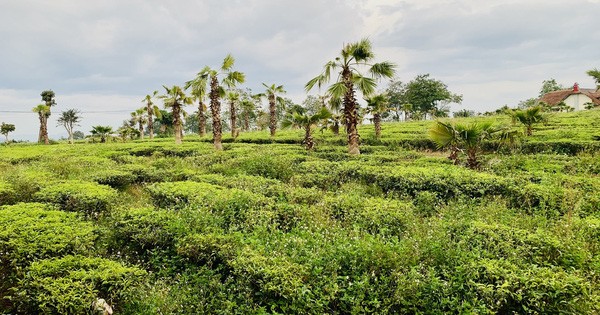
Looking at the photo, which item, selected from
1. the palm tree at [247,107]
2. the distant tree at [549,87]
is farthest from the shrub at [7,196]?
the distant tree at [549,87]

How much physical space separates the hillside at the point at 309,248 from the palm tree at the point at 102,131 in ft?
93.5

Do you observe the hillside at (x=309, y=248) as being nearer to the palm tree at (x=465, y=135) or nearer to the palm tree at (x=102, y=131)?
the palm tree at (x=465, y=135)

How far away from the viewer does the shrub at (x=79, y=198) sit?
26.6 ft

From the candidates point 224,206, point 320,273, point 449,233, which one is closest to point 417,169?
point 449,233

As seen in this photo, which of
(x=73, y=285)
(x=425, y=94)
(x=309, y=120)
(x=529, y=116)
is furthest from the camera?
(x=425, y=94)

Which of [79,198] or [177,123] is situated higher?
[177,123]

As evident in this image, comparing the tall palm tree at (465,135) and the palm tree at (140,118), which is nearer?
the tall palm tree at (465,135)

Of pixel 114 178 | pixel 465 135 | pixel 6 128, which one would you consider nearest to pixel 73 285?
pixel 114 178

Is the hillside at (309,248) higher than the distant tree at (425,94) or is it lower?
lower

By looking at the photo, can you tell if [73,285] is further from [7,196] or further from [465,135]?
[465,135]

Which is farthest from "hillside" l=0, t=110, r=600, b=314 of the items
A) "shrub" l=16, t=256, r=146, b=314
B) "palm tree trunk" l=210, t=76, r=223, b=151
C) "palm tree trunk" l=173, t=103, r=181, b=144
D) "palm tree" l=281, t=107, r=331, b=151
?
"palm tree trunk" l=173, t=103, r=181, b=144

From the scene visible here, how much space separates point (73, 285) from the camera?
4.28 metres

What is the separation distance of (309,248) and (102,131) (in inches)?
1481

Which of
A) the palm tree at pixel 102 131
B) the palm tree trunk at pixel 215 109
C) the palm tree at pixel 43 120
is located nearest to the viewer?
the palm tree trunk at pixel 215 109
